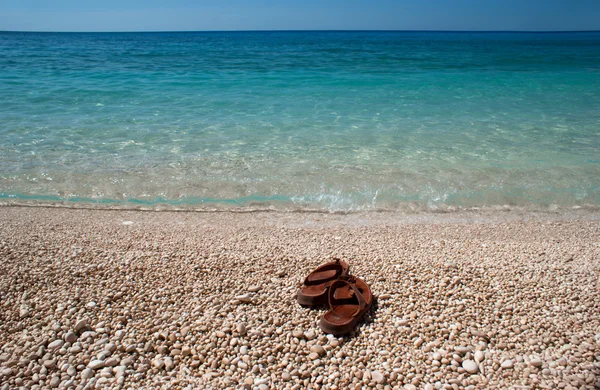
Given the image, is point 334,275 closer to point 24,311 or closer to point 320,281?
point 320,281

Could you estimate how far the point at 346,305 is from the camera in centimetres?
331

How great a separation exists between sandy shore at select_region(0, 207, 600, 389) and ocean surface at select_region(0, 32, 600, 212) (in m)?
1.76

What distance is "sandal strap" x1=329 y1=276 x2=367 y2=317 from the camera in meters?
3.23

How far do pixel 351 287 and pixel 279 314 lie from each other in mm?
655

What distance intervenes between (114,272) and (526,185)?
643 centimetres

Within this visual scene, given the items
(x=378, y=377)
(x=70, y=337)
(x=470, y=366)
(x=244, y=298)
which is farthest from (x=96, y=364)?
(x=470, y=366)

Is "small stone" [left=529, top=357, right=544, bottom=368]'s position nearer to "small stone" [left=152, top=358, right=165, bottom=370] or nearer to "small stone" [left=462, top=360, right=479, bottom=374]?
"small stone" [left=462, top=360, right=479, bottom=374]

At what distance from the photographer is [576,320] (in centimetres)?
311

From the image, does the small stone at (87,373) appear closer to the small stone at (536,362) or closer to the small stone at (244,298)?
the small stone at (244,298)

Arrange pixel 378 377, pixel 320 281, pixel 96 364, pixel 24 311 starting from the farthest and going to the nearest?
pixel 320 281 < pixel 24 311 < pixel 96 364 < pixel 378 377

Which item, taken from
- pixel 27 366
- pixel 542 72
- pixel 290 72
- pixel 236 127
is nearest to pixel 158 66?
pixel 290 72

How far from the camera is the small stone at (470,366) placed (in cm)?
271

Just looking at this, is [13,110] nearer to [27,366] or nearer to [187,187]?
[187,187]

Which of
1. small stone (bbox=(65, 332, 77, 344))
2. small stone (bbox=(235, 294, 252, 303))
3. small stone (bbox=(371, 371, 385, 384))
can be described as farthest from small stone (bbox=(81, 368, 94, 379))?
small stone (bbox=(371, 371, 385, 384))
